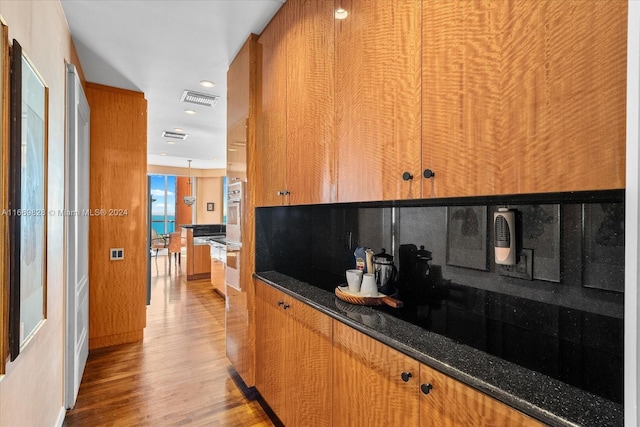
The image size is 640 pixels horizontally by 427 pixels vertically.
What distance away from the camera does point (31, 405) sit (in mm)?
1434

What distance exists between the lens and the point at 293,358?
1.74 meters

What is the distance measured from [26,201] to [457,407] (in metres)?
1.73

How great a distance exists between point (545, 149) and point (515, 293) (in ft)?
2.30

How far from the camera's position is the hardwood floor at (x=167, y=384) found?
6.92ft

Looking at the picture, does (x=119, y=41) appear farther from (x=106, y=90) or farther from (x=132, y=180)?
(x=132, y=180)

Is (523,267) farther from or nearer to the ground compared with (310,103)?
nearer to the ground

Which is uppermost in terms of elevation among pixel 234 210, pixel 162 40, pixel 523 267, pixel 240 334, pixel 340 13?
pixel 162 40

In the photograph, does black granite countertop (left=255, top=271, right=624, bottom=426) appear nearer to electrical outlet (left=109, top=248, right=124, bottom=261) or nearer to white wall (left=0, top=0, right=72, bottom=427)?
white wall (left=0, top=0, right=72, bottom=427)

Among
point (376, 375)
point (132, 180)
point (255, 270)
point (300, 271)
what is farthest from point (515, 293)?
point (132, 180)

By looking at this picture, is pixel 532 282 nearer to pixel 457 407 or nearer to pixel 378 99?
pixel 457 407

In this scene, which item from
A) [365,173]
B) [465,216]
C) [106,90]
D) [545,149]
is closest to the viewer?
[545,149]

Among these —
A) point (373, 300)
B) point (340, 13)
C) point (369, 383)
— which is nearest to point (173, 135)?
point (340, 13)

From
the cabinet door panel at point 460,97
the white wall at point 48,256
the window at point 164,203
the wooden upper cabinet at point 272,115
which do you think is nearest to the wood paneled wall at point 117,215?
the white wall at point 48,256

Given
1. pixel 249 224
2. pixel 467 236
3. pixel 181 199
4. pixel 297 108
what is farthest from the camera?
pixel 181 199
